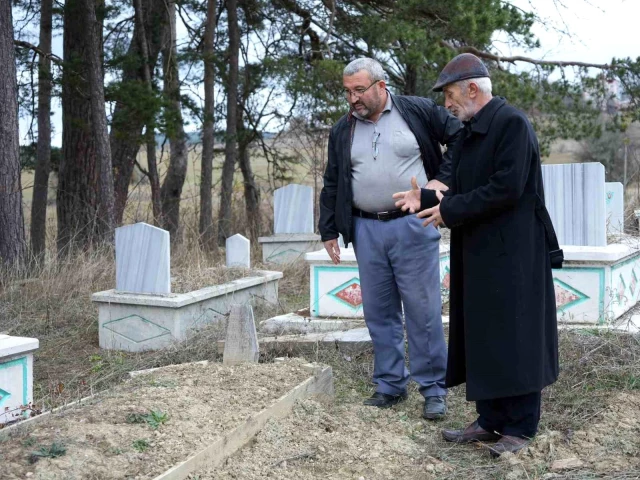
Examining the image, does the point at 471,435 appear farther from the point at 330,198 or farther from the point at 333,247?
the point at 330,198

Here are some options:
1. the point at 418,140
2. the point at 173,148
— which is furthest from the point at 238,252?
the point at 173,148

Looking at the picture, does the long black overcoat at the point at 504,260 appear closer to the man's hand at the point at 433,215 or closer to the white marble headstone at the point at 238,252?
the man's hand at the point at 433,215

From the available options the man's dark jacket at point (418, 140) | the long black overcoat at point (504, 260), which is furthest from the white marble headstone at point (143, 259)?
the long black overcoat at point (504, 260)

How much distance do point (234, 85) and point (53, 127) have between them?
3.61 m

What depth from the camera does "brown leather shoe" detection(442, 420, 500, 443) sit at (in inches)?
159

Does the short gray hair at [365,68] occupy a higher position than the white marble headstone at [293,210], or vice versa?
the short gray hair at [365,68]

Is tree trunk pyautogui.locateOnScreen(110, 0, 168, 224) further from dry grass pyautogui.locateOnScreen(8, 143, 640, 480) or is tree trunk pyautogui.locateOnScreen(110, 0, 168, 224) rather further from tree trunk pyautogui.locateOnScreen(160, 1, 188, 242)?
dry grass pyautogui.locateOnScreen(8, 143, 640, 480)

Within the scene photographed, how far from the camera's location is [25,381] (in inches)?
192

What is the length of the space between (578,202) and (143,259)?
3.75m

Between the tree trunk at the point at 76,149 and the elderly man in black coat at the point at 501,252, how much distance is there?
8498 millimetres

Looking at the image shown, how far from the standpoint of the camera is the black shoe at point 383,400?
186 inches

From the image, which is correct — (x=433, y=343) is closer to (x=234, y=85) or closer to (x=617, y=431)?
(x=617, y=431)

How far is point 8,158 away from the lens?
A: 29.3 ft

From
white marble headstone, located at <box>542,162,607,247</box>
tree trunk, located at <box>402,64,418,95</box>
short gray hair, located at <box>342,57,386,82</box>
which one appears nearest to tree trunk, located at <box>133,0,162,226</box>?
tree trunk, located at <box>402,64,418,95</box>
